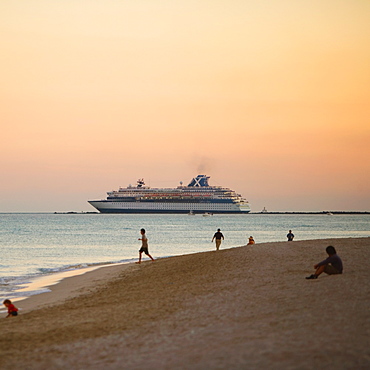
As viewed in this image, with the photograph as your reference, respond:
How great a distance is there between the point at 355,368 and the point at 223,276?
32.0 ft

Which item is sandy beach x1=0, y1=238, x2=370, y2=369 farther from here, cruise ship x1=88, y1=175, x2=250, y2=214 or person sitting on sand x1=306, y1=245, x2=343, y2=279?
cruise ship x1=88, y1=175, x2=250, y2=214

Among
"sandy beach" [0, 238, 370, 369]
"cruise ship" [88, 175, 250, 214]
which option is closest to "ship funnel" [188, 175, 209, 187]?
"cruise ship" [88, 175, 250, 214]

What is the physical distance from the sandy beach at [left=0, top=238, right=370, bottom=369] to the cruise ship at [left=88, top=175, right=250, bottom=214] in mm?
155302

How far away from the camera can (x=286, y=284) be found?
12.8 meters

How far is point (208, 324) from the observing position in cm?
927

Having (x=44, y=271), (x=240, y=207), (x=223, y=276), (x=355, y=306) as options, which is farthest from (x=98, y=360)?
(x=240, y=207)

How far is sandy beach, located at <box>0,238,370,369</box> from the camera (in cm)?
708

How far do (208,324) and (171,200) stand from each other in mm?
162932

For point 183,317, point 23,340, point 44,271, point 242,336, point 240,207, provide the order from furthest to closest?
point 240,207 → point 44,271 → point 183,317 → point 23,340 → point 242,336

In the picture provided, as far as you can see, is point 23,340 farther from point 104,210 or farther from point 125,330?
point 104,210

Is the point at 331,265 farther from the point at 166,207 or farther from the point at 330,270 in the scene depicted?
the point at 166,207

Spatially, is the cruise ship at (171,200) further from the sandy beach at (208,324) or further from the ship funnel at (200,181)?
the sandy beach at (208,324)

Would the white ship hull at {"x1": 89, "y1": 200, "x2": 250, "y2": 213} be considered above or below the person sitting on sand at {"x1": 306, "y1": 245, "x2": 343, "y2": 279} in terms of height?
above


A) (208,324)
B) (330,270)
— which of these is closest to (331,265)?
(330,270)
